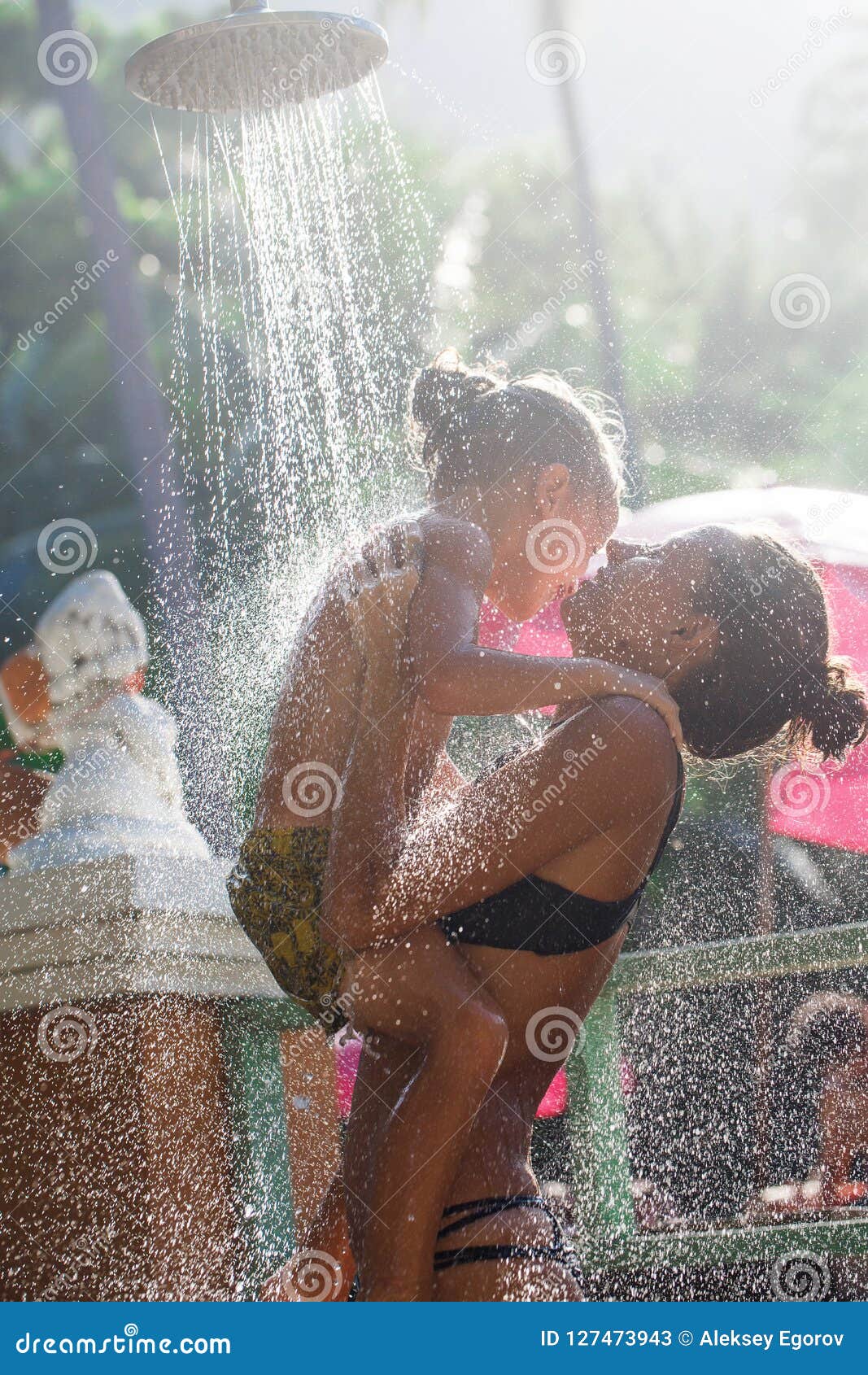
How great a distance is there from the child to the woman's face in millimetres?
191

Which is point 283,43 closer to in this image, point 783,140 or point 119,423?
point 119,423

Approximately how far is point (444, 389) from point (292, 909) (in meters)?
1.28

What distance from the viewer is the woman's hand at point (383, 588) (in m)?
2.43

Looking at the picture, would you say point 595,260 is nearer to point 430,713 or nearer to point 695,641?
point 695,641

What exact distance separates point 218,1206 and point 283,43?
2.95 meters

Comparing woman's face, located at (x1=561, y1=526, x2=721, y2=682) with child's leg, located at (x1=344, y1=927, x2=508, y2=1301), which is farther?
woman's face, located at (x1=561, y1=526, x2=721, y2=682)

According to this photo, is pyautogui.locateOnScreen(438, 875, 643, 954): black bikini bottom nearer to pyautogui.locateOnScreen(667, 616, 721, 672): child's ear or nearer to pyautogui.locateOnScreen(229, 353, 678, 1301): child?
pyautogui.locateOnScreen(229, 353, 678, 1301): child

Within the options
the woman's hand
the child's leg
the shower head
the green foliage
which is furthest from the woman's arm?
the green foliage

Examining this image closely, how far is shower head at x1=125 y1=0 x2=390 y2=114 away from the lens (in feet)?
10.9

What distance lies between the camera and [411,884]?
86.5 inches

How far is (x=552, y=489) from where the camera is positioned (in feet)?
8.78

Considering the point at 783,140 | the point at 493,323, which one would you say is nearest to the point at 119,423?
the point at 493,323

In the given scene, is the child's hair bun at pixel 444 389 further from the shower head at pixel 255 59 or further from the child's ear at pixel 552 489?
the shower head at pixel 255 59

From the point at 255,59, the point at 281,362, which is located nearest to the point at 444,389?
the point at 255,59
